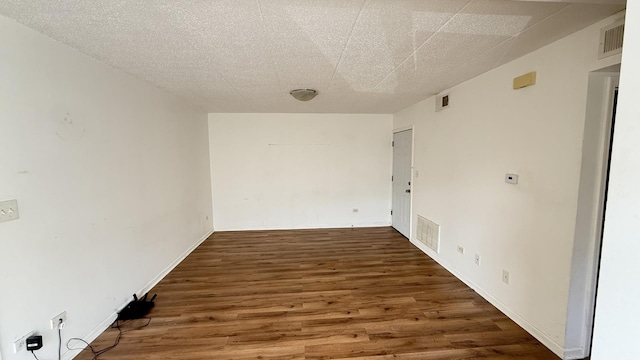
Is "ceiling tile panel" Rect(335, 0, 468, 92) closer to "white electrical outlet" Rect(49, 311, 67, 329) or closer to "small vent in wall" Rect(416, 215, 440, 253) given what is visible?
"small vent in wall" Rect(416, 215, 440, 253)

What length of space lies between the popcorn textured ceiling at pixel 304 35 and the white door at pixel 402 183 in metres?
1.74

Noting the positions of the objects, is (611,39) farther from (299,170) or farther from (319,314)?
(299,170)

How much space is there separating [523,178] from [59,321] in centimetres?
379

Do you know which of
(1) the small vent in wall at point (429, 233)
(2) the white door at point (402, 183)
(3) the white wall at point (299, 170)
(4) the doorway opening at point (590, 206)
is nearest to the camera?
(4) the doorway opening at point (590, 206)

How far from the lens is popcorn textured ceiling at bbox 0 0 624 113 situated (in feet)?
4.57

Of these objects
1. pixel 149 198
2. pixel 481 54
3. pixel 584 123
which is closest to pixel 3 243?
pixel 149 198

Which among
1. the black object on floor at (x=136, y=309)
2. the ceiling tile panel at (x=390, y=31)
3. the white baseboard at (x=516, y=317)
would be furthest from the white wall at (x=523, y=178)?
the black object on floor at (x=136, y=309)

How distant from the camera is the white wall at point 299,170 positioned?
→ 4.77 m

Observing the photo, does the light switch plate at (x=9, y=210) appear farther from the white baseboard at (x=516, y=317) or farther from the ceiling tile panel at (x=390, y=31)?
the white baseboard at (x=516, y=317)

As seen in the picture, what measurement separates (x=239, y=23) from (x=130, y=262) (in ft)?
8.18

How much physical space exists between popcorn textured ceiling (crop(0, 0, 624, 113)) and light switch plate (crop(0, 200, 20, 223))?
114 cm

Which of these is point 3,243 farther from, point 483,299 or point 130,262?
point 483,299

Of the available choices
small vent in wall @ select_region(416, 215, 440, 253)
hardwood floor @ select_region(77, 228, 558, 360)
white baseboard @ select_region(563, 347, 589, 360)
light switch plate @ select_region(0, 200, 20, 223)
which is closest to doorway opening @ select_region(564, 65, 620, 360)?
white baseboard @ select_region(563, 347, 589, 360)

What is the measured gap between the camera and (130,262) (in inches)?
95.4
